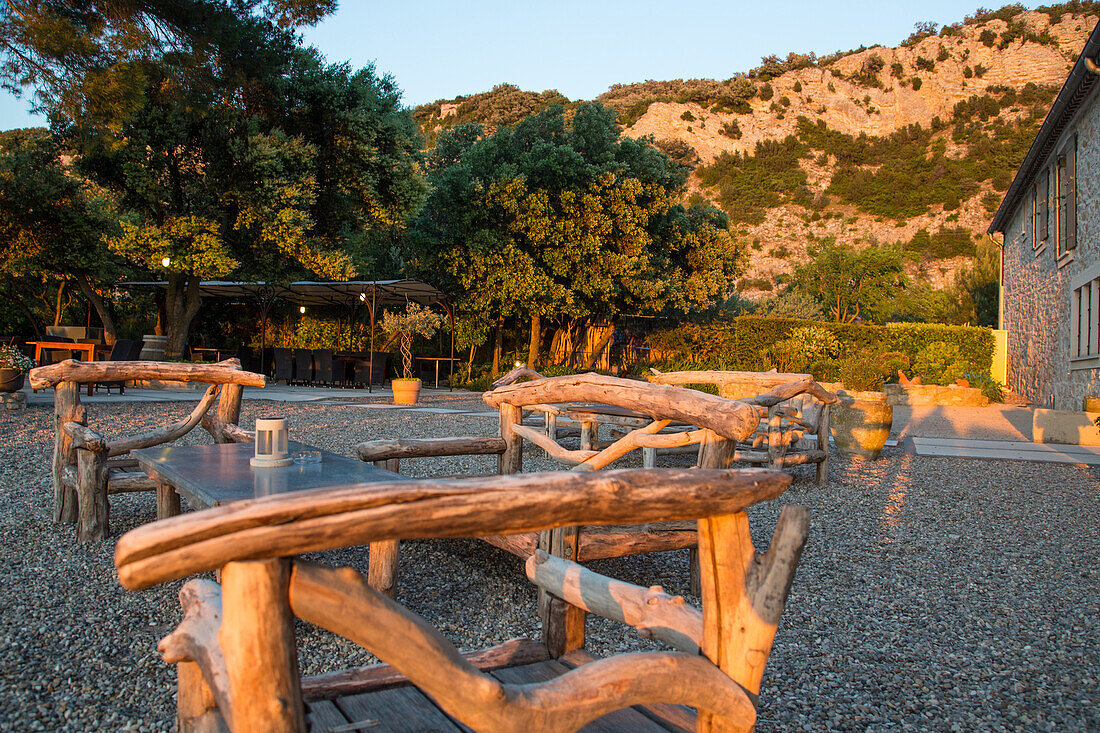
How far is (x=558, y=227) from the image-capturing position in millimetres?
15562

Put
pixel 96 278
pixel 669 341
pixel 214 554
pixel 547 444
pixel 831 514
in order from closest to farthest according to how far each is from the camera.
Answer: pixel 214 554 → pixel 547 444 → pixel 831 514 → pixel 96 278 → pixel 669 341

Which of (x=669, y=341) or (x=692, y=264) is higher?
(x=692, y=264)

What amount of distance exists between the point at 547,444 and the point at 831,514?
2.42 m

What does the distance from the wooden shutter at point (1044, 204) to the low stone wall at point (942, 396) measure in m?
3.54

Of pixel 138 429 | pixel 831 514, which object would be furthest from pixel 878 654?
pixel 138 429

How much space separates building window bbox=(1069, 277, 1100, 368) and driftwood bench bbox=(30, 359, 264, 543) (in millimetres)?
10794

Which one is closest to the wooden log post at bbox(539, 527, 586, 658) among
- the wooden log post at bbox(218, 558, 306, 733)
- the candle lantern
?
the wooden log post at bbox(218, 558, 306, 733)

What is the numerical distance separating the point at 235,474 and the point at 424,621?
1.88 meters

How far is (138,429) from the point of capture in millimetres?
7523

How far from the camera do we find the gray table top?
2133 mm

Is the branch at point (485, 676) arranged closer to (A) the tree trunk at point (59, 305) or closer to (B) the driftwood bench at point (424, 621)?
(B) the driftwood bench at point (424, 621)

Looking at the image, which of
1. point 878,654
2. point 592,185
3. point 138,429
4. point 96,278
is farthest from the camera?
point 592,185

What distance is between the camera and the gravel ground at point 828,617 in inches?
82.0

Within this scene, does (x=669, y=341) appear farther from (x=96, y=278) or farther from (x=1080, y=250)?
(x=96, y=278)
